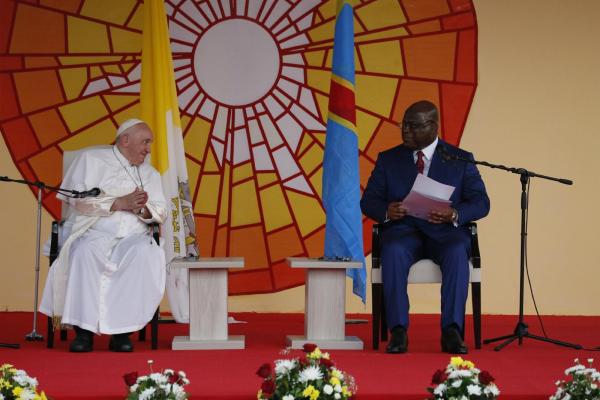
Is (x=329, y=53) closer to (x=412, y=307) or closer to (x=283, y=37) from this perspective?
(x=283, y=37)

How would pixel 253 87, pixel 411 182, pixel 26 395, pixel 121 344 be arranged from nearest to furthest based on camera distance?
pixel 26 395 < pixel 121 344 < pixel 411 182 < pixel 253 87

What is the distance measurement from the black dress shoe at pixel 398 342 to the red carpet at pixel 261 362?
0.15 feet

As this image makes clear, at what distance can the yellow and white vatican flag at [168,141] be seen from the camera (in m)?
5.51

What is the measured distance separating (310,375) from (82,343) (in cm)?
201

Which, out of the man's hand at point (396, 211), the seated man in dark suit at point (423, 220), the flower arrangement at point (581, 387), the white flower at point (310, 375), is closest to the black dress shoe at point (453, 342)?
the seated man in dark suit at point (423, 220)

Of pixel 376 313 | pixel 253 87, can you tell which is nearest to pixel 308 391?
pixel 376 313

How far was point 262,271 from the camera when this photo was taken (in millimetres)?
6371

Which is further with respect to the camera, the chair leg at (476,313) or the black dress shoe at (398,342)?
the chair leg at (476,313)

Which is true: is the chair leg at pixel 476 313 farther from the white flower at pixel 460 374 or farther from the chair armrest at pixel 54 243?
the chair armrest at pixel 54 243

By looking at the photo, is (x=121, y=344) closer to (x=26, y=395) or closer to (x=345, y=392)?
(x=26, y=395)

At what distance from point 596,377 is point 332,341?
1.95 meters

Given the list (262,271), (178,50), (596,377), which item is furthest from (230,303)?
(596,377)

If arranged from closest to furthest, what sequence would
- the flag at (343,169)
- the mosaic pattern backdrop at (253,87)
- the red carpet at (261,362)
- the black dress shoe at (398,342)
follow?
the red carpet at (261,362) → the black dress shoe at (398,342) → the flag at (343,169) → the mosaic pattern backdrop at (253,87)

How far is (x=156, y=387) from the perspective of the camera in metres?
2.81
